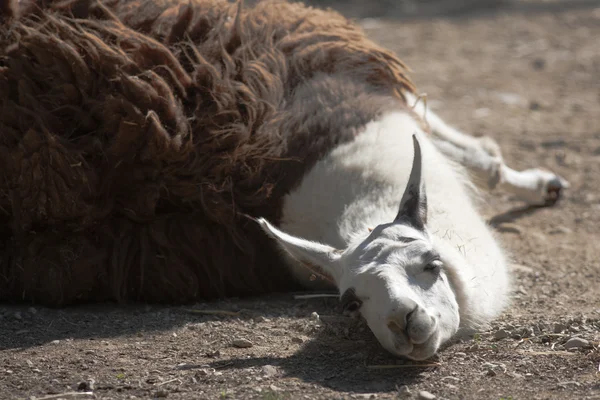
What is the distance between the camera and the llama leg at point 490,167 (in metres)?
5.53

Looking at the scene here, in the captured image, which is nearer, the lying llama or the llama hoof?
the lying llama

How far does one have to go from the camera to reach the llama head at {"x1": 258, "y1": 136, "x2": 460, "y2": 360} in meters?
3.47

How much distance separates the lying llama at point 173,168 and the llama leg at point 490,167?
0.66m

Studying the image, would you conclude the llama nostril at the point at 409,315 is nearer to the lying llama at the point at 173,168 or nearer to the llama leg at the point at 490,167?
the lying llama at the point at 173,168

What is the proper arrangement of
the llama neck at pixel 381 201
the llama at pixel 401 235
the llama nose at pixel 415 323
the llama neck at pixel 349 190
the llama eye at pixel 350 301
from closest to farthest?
the llama nose at pixel 415 323 < the llama at pixel 401 235 < the llama eye at pixel 350 301 < the llama neck at pixel 381 201 < the llama neck at pixel 349 190

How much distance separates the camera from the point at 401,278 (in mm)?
3613

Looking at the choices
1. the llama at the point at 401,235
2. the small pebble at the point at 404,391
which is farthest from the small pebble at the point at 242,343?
the small pebble at the point at 404,391

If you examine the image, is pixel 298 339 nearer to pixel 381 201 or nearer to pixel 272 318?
pixel 272 318

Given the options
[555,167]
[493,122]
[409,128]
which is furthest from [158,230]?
[493,122]

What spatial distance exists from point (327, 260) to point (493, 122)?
4.19 metres

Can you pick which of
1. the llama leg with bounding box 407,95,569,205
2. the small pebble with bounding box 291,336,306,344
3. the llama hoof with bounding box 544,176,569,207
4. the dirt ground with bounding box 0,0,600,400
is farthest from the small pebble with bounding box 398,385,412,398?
the llama hoof with bounding box 544,176,569,207

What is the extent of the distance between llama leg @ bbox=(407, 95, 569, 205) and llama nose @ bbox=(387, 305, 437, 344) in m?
2.09

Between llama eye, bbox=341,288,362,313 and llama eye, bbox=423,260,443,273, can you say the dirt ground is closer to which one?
llama eye, bbox=341,288,362,313

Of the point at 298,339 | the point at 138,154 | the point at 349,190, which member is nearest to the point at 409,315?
the point at 298,339
